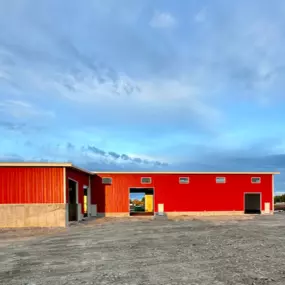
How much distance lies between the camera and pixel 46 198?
24.4 m

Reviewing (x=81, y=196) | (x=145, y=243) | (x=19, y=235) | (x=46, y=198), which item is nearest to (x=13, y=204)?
(x=46, y=198)

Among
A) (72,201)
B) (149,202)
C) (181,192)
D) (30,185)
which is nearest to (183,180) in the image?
(181,192)

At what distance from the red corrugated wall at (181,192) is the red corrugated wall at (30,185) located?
41.6 ft

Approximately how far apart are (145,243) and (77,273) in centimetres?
580

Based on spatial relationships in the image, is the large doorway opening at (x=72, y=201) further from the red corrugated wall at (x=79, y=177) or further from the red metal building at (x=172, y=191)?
the red corrugated wall at (x=79, y=177)

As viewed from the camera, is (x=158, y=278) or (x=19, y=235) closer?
(x=158, y=278)

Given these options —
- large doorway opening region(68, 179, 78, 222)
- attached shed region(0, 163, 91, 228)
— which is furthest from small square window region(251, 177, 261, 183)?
attached shed region(0, 163, 91, 228)

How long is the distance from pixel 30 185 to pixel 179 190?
17740mm

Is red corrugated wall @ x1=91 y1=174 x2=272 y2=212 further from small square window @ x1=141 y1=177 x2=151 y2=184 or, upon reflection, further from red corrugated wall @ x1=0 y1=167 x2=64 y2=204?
red corrugated wall @ x1=0 y1=167 x2=64 y2=204

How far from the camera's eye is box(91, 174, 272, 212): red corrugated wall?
3722 cm

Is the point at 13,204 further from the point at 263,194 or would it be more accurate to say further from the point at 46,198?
the point at 263,194

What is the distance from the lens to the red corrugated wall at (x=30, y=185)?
2416 cm

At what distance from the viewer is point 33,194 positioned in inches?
958

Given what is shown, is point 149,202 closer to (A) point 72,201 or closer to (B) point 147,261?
(A) point 72,201
